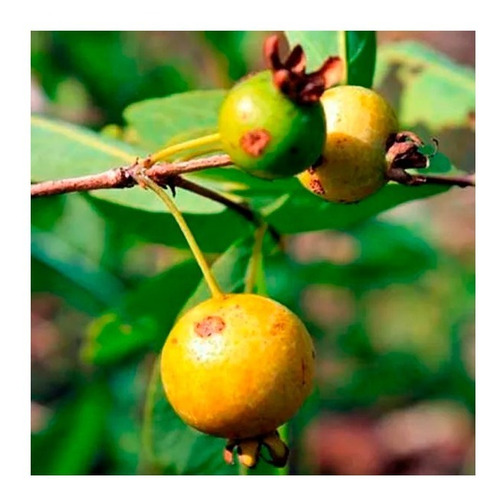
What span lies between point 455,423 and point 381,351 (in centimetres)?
61

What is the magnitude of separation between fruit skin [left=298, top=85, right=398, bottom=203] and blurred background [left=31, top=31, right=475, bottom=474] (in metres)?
0.99

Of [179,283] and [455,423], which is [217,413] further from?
[455,423]

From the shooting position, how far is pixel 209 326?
1114mm

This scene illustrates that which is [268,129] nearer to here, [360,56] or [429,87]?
[360,56]

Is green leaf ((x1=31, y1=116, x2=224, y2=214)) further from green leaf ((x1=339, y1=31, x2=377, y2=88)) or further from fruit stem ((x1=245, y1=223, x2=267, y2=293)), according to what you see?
green leaf ((x1=339, y1=31, x2=377, y2=88))

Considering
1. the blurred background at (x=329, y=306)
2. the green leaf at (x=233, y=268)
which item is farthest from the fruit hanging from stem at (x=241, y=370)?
the blurred background at (x=329, y=306)

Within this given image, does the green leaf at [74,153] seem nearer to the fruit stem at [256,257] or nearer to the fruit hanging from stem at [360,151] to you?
the fruit stem at [256,257]

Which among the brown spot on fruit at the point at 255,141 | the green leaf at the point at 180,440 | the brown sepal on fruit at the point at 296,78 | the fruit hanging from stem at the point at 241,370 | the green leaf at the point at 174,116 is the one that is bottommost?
the green leaf at the point at 180,440

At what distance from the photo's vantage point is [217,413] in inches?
43.1

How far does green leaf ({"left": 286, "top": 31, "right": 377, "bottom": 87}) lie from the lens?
154 cm

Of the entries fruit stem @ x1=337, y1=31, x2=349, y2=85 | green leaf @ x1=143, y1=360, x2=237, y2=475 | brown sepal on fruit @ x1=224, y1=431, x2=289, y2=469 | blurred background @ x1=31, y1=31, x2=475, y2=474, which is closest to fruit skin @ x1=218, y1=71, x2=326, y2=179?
brown sepal on fruit @ x1=224, y1=431, x2=289, y2=469

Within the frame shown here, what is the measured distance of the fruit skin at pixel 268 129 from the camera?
39.4 inches
